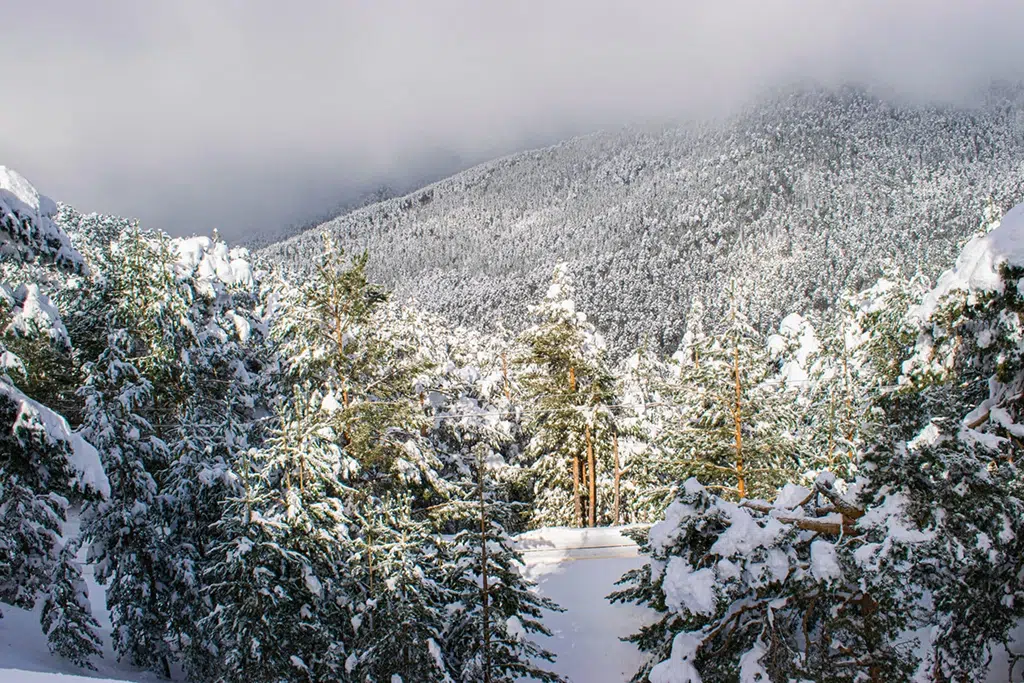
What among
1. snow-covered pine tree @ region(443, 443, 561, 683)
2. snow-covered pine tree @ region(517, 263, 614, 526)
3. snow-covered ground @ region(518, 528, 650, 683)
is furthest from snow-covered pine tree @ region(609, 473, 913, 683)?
snow-covered pine tree @ region(517, 263, 614, 526)

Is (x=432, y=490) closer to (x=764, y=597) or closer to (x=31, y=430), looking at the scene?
(x=31, y=430)

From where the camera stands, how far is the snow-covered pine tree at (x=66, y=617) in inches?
511

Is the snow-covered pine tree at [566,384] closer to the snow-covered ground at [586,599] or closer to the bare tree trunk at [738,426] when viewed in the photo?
the snow-covered ground at [586,599]

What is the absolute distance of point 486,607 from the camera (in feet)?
36.2

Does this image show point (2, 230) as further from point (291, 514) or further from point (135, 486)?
point (135, 486)

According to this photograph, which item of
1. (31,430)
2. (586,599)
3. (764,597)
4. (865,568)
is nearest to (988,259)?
(865,568)

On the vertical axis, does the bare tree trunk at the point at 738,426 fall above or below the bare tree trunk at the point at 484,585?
above

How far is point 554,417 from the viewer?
76.4 feet

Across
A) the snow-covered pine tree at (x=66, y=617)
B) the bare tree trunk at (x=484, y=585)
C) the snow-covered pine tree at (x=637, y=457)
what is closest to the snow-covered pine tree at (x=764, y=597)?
the bare tree trunk at (x=484, y=585)

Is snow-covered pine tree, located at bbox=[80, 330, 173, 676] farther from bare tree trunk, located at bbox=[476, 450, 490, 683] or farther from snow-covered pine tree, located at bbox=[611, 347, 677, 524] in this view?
snow-covered pine tree, located at bbox=[611, 347, 677, 524]

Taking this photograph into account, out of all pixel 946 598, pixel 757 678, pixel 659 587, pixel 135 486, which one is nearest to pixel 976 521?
pixel 946 598

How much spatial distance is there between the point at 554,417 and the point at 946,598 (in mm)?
17093

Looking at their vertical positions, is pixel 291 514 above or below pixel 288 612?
above

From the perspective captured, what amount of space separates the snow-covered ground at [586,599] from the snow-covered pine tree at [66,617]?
918 cm
